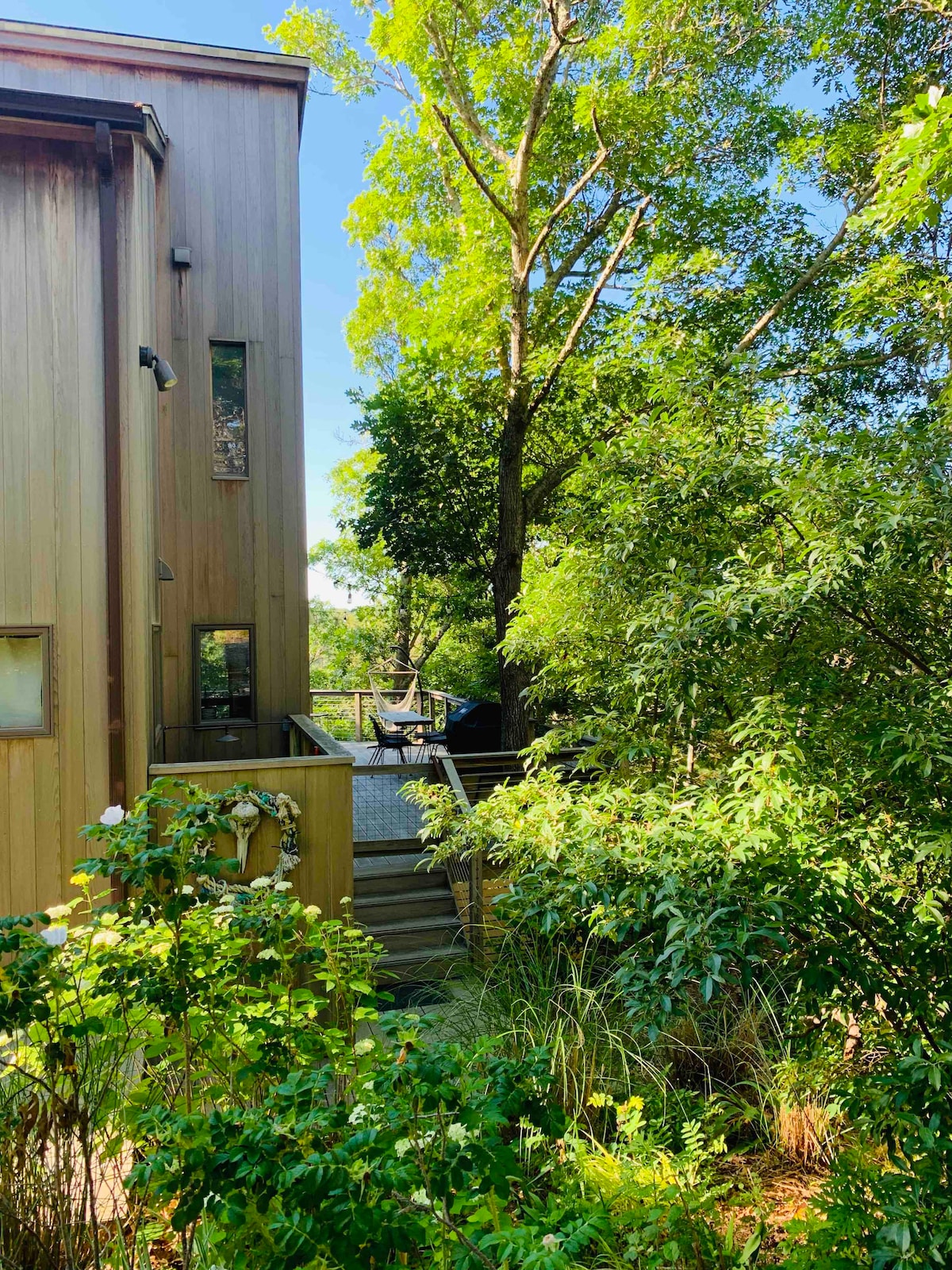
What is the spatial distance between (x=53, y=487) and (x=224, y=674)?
3216 millimetres

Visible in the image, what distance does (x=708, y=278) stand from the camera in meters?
10.0

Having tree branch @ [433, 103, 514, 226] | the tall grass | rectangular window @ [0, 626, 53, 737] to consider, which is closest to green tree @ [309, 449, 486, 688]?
tree branch @ [433, 103, 514, 226]

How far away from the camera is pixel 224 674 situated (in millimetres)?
8289

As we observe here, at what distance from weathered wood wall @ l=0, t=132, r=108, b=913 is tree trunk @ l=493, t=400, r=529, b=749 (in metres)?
5.25

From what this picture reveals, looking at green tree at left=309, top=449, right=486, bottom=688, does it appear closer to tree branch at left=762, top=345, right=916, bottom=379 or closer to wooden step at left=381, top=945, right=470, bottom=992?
tree branch at left=762, top=345, right=916, bottom=379

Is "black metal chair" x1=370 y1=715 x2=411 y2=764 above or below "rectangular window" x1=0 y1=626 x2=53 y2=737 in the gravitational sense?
below

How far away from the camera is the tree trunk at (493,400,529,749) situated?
32.1 ft

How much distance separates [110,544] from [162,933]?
349 cm

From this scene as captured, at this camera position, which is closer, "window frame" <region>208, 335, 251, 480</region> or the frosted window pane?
the frosted window pane

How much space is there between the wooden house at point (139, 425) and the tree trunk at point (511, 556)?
8.45ft

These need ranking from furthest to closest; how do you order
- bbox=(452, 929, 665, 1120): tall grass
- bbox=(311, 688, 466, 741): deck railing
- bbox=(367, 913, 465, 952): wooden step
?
bbox=(311, 688, 466, 741): deck railing, bbox=(367, 913, 465, 952): wooden step, bbox=(452, 929, 665, 1120): tall grass

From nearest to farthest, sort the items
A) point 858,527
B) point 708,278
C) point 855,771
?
1. point 858,527
2. point 855,771
3. point 708,278

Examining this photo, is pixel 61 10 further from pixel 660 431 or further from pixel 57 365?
pixel 660 431

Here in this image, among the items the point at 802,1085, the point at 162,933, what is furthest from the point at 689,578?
the point at 162,933
